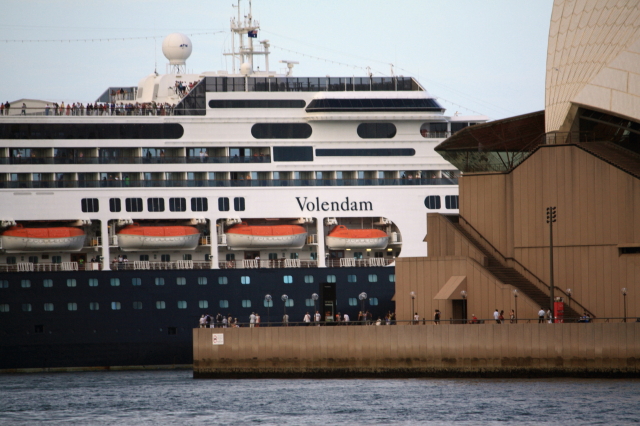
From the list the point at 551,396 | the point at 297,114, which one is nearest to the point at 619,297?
the point at 551,396

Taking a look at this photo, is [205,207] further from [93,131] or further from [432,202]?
[432,202]

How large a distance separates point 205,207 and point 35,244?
7.60 m

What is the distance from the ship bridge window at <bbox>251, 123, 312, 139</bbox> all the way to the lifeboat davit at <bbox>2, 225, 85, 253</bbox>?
31.4 ft

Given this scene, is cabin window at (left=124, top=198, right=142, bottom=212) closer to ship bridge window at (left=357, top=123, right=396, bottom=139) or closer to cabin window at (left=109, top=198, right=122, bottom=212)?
cabin window at (left=109, top=198, right=122, bottom=212)

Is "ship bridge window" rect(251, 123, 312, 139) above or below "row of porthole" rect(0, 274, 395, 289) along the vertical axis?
above

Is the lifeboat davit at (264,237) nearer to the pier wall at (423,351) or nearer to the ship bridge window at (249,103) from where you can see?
the ship bridge window at (249,103)

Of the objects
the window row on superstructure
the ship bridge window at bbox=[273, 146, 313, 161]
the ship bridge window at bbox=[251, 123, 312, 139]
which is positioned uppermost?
the ship bridge window at bbox=[251, 123, 312, 139]

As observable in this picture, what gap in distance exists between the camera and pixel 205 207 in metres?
55.3

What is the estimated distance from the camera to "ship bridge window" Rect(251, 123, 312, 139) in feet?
184

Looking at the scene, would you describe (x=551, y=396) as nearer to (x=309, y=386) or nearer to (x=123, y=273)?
(x=309, y=386)

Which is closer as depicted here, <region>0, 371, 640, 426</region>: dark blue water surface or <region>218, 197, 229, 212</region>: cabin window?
<region>0, 371, 640, 426</region>: dark blue water surface

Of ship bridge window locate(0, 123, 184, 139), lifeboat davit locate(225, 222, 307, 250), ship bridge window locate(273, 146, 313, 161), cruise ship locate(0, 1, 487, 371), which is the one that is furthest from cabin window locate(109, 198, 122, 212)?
ship bridge window locate(273, 146, 313, 161)

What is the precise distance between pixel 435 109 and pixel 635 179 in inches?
668

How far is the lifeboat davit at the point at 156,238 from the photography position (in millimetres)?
53812
